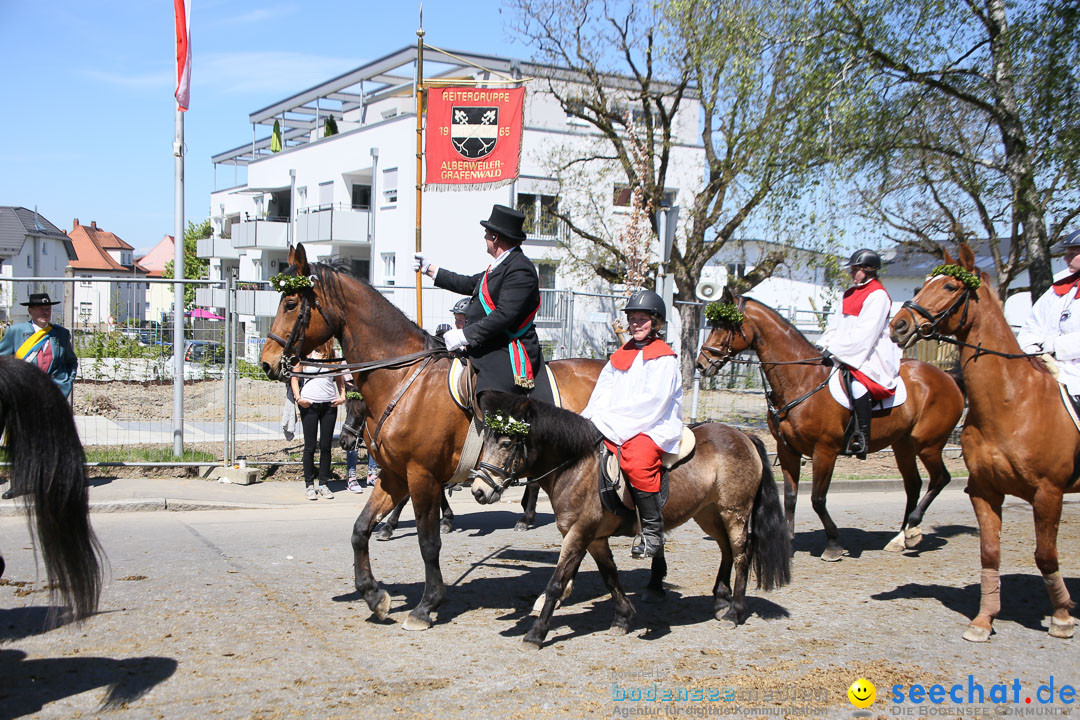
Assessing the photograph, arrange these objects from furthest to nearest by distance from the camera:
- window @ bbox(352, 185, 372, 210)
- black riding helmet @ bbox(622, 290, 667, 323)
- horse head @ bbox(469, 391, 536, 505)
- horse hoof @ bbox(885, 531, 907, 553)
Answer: window @ bbox(352, 185, 372, 210)
horse hoof @ bbox(885, 531, 907, 553)
black riding helmet @ bbox(622, 290, 667, 323)
horse head @ bbox(469, 391, 536, 505)

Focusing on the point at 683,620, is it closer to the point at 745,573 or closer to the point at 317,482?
the point at 745,573

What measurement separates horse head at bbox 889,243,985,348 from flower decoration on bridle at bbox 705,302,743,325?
239 centimetres

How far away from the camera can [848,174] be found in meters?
15.7

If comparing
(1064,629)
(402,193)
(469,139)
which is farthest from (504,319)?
(402,193)

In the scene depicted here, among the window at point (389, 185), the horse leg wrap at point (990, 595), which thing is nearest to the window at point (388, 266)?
the window at point (389, 185)

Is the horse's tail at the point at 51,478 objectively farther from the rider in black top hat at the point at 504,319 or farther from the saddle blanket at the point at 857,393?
the saddle blanket at the point at 857,393

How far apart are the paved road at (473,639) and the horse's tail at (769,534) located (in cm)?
36

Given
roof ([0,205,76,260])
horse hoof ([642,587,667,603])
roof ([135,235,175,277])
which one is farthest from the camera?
roof ([135,235,175,277])

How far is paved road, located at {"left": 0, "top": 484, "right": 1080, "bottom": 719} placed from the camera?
4617 mm

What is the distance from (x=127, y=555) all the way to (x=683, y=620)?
4974 millimetres

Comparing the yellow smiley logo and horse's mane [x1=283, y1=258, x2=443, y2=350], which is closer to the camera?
the yellow smiley logo

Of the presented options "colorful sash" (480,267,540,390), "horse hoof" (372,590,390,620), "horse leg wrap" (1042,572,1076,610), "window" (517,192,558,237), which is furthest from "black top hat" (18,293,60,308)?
"window" (517,192,558,237)

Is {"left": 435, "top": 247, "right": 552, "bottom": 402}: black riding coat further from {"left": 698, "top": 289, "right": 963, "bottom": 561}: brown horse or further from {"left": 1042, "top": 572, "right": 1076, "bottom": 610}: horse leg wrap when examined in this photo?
{"left": 1042, "top": 572, "right": 1076, "bottom": 610}: horse leg wrap

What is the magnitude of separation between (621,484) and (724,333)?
11.5 feet
